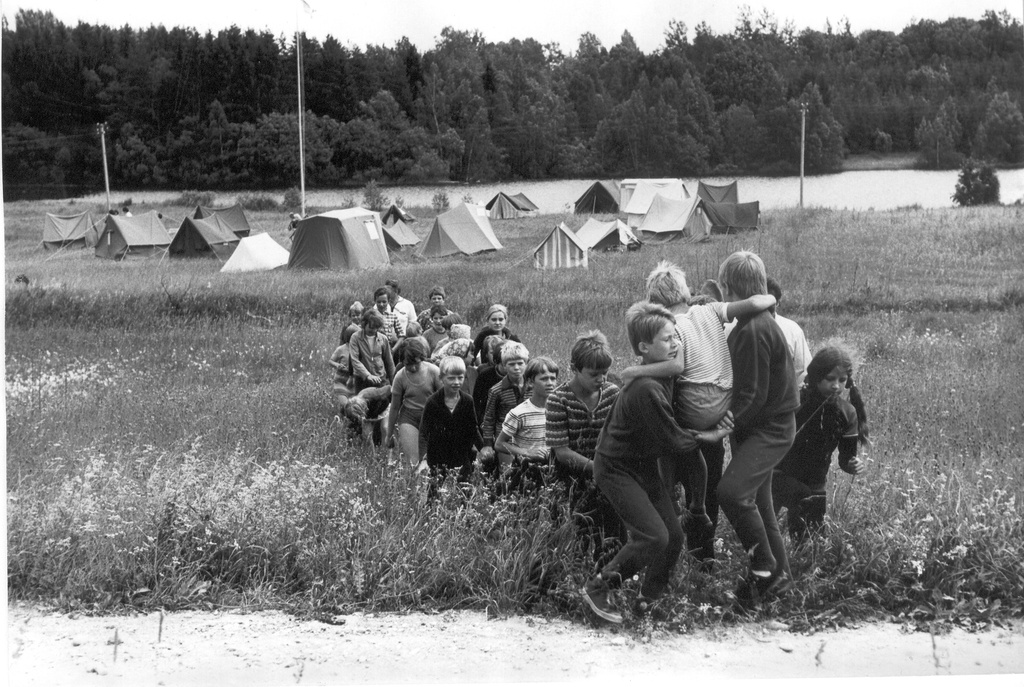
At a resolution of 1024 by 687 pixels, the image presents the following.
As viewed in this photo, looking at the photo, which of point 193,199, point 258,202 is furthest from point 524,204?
point 193,199

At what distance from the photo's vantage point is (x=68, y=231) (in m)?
7.83

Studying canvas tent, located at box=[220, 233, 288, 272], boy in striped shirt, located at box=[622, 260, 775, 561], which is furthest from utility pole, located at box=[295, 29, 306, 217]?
boy in striped shirt, located at box=[622, 260, 775, 561]

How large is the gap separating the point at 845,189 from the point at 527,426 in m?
2.82

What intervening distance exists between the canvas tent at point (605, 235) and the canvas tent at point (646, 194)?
0.13 m

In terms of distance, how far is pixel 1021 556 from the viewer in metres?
4.88

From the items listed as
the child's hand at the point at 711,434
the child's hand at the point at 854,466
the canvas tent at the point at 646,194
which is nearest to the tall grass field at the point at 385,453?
the child's hand at the point at 854,466

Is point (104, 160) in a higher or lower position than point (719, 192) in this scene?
higher

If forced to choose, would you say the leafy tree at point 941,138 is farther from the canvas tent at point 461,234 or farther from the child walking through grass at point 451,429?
the child walking through grass at point 451,429

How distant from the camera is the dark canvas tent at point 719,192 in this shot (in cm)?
612

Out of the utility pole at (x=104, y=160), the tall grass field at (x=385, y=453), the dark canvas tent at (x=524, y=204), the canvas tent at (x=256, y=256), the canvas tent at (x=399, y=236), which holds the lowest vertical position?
the tall grass field at (x=385, y=453)

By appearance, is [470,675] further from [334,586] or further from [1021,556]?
[1021,556]

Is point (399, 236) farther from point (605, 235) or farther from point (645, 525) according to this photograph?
point (645, 525)

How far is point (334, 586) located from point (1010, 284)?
16.1 ft

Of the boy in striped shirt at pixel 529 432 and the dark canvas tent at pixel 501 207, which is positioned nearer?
the boy in striped shirt at pixel 529 432
